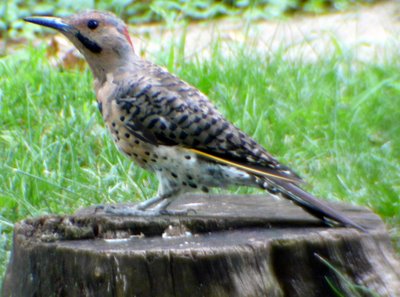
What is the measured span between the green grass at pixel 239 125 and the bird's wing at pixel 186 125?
3.54 feet

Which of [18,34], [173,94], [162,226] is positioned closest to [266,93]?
[173,94]

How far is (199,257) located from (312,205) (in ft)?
2.32

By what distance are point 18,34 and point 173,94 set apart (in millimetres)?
7030

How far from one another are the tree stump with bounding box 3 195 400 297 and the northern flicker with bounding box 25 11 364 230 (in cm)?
17

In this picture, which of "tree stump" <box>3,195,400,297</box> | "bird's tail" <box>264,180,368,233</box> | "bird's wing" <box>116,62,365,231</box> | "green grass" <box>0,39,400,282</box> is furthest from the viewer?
"green grass" <box>0,39,400,282</box>

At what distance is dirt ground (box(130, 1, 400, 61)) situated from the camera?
29.6 ft

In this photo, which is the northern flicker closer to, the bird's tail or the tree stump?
the bird's tail

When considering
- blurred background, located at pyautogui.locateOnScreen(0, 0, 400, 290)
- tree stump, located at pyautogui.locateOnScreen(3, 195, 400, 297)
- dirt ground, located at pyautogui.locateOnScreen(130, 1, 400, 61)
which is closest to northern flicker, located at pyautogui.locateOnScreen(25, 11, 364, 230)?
tree stump, located at pyautogui.locateOnScreen(3, 195, 400, 297)

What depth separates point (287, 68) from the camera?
8.26 metres

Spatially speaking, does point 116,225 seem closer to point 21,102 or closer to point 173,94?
point 173,94

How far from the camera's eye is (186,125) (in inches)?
185

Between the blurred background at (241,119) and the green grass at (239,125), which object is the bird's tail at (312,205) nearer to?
the blurred background at (241,119)

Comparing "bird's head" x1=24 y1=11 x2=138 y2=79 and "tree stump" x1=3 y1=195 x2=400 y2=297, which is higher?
"bird's head" x1=24 y1=11 x2=138 y2=79

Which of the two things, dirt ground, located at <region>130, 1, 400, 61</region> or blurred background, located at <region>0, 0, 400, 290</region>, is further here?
dirt ground, located at <region>130, 1, 400, 61</region>
